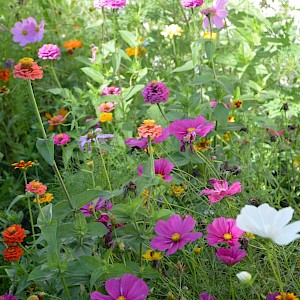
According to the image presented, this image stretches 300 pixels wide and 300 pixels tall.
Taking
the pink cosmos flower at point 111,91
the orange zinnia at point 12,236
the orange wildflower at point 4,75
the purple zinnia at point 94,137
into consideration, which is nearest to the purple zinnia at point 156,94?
the purple zinnia at point 94,137

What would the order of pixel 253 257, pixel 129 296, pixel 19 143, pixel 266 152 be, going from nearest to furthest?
pixel 129 296, pixel 253 257, pixel 266 152, pixel 19 143

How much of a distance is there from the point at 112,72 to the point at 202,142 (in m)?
0.56

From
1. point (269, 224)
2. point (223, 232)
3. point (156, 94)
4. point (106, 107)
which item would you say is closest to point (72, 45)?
point (106, 107)

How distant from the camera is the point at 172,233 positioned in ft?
4.11

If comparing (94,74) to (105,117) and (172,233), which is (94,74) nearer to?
(105,117)

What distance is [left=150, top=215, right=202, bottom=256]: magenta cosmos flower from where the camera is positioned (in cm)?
124

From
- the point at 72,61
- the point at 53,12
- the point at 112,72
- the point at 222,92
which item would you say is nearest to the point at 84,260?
the point at 222,92

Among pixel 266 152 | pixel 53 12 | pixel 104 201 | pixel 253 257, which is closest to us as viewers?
pixel 253 257

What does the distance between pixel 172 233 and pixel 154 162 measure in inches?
9.2

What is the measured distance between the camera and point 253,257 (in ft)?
4.36

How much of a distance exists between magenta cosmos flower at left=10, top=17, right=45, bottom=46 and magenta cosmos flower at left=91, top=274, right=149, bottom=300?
5.12 feet

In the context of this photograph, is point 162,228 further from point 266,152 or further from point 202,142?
point 266,152

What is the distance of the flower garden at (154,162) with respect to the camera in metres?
1.26

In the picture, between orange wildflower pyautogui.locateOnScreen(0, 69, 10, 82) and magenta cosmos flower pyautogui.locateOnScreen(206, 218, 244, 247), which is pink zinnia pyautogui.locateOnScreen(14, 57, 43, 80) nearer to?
magenta cosmos flower pyautogui.locateOnScreen(206, 218, 244, 247)
